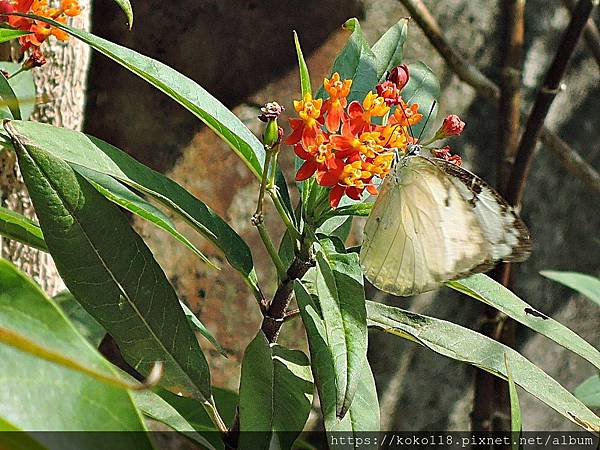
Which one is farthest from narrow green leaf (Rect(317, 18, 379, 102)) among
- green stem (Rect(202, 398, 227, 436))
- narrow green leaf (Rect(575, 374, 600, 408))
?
narrow green leaf (Rect(575, 374, 600, 408))

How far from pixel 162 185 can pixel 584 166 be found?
110cm

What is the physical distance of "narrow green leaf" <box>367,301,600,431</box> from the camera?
0.68 m

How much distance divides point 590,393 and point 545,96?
19.8 inches

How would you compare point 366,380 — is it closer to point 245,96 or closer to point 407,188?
point 407,188

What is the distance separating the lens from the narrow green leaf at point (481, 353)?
0.68m

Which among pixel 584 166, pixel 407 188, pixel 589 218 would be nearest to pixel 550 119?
pixel 584 166

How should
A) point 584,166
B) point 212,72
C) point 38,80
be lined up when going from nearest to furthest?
point 38,80
point 212,72
point 584,166

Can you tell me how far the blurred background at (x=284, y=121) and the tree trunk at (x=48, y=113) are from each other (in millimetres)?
146

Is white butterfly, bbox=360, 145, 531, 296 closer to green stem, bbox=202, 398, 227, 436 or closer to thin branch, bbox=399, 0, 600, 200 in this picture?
green stem, bbox=202, 398, 227, 436

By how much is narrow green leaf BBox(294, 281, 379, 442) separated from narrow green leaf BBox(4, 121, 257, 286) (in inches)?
3.7

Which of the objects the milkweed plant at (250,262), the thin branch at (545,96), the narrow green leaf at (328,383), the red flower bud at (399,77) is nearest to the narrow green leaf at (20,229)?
the milkweed plant at (250,262)

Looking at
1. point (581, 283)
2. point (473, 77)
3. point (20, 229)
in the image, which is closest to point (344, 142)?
point (20, 229)

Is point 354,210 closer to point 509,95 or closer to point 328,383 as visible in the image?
point 328,383

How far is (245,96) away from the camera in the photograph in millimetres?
1262
